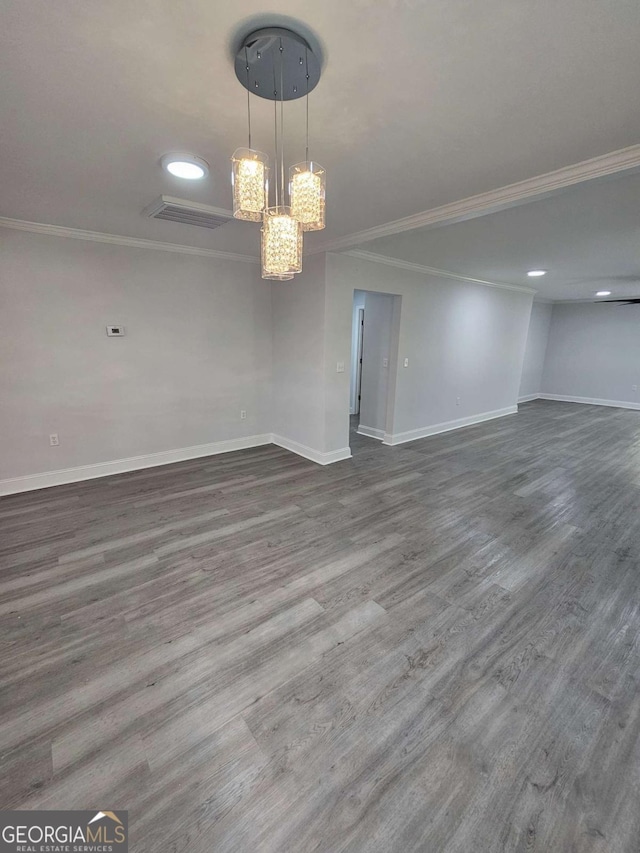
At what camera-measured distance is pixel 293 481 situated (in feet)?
13.0

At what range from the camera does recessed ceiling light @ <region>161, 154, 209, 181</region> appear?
2037mm

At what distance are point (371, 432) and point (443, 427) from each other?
1333 mm

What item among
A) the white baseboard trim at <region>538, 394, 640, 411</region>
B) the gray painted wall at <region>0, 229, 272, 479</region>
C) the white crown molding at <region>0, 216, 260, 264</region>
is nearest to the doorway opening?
the gray painted wall at <region>0, 229, 272, 479</region>

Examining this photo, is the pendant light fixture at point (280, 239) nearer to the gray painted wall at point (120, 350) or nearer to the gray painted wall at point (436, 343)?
the gray painted wall at point (436, 343)

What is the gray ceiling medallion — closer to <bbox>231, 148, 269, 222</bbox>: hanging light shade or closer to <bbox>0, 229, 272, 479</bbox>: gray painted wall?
<bbox>231, 148, 269, 222</bbox>: hanging light shade

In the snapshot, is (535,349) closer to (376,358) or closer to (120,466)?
(376,358)

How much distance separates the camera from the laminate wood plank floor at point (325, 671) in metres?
A: 1.23

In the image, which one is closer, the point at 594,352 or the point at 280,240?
the point at 280,240

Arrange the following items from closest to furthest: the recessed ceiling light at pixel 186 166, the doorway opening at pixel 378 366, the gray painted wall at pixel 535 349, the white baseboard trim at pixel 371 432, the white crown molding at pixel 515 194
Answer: the white crown molding at pixel 515 194 < the recessed ceiling light at pixel 186 166 < the doorway opening at pixel 378 366 < the white baseboard trim at pixel 371 432 < the gray painted wall at pixel 535 349

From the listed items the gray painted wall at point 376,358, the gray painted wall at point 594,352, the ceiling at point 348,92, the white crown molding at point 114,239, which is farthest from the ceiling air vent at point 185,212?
the gray painted wall at point 594,352

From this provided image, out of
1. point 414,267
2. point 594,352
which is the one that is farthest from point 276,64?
point 594,352

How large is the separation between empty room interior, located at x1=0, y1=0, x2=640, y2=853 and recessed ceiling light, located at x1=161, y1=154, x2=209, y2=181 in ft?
0.05

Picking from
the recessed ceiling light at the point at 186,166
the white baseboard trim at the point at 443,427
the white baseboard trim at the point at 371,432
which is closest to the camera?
Answer: the recessed ceiling light at the point at 186,166

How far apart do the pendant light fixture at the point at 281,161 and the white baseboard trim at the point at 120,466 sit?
326 cm
